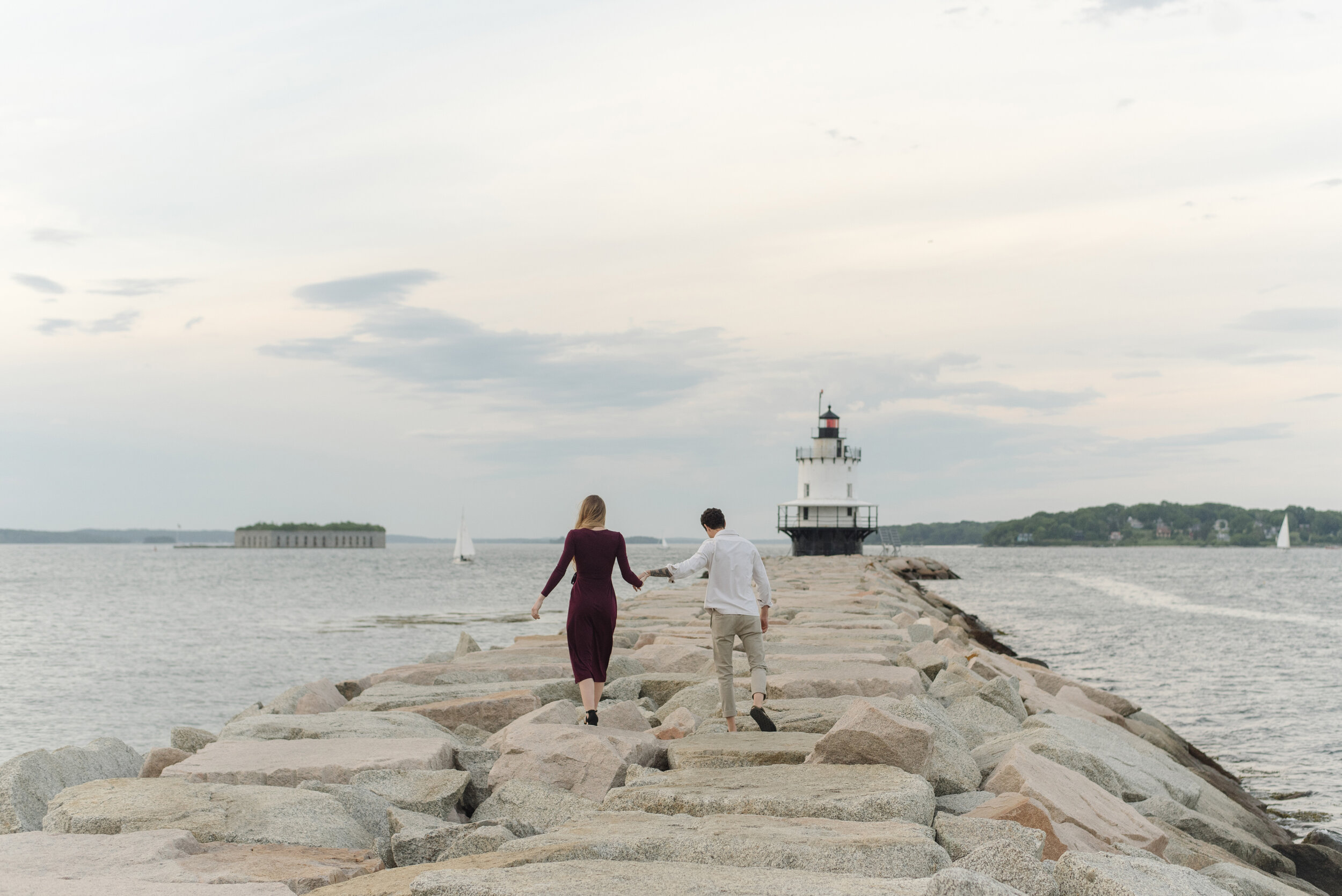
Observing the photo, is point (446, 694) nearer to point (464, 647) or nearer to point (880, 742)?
point (880, 742)

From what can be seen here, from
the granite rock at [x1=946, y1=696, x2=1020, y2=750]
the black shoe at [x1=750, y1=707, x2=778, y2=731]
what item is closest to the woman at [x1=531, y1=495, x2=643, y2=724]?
the black shoe at [x1=750, y1=707, x2=778, y2=731]

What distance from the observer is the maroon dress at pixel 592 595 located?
21.5ft

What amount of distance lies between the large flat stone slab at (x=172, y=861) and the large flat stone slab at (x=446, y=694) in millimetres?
3257

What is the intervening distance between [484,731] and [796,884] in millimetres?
4171

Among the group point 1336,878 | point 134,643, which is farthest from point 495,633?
point 1336,878

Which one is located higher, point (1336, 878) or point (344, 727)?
point (344, 727)

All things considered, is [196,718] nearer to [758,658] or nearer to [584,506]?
[584,506]

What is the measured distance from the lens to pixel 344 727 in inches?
260

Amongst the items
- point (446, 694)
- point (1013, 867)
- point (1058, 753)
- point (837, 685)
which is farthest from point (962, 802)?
point (446, 694)

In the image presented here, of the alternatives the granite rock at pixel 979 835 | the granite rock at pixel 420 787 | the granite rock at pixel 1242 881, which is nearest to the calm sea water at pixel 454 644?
the granite rock at pixel 1242 881

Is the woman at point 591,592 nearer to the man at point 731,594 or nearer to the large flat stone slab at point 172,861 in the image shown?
the man at point 731,594

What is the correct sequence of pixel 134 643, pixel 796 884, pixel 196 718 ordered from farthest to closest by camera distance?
pixel 134 643 < pixel 196 718 < pixel 796 884

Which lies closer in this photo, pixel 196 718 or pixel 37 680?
pixel 196 718

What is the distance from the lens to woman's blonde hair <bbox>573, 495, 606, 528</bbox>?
6.63 metres
